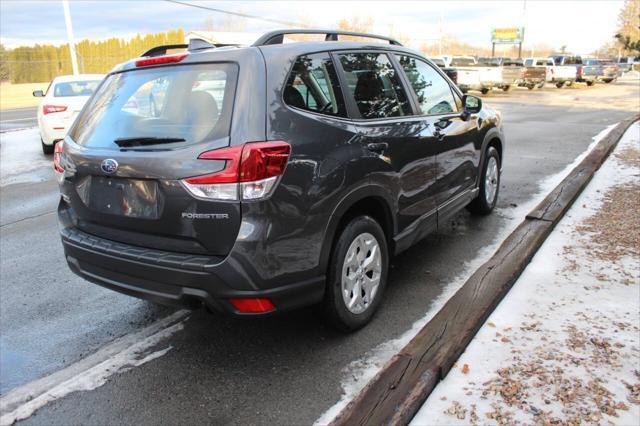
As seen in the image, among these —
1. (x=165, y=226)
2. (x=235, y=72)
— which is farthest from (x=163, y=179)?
(x=235, y=72)

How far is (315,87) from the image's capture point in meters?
3.26

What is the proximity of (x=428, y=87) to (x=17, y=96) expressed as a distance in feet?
117

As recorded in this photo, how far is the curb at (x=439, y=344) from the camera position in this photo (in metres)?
2.53

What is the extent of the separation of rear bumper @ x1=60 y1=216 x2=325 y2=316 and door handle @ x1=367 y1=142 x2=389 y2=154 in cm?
93

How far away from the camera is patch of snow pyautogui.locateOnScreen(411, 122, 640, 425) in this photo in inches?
102

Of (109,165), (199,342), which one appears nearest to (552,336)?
(199,342)

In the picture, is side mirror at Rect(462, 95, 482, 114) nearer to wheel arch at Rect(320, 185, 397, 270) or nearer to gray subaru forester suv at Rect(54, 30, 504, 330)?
gray subaru forester suv at Rect(54, 30, 504, 330)

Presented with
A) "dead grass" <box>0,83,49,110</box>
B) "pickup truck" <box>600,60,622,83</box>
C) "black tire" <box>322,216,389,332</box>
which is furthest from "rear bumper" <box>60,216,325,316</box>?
"pickup truck" <box>600,60,622,83</box>

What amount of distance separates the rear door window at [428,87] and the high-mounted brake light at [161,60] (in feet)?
5.92

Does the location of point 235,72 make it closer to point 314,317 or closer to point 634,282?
point 314,317

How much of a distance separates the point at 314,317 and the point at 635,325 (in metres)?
2.06

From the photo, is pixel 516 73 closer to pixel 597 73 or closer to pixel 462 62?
pixel 462 62

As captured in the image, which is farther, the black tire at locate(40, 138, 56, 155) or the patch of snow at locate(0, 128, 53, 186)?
the black tire at locate(40, 138, 56, 155)

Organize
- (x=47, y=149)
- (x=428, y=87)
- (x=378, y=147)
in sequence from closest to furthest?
(x=378, y=147) → (x=428, y=87) → (x=47, y=149)
